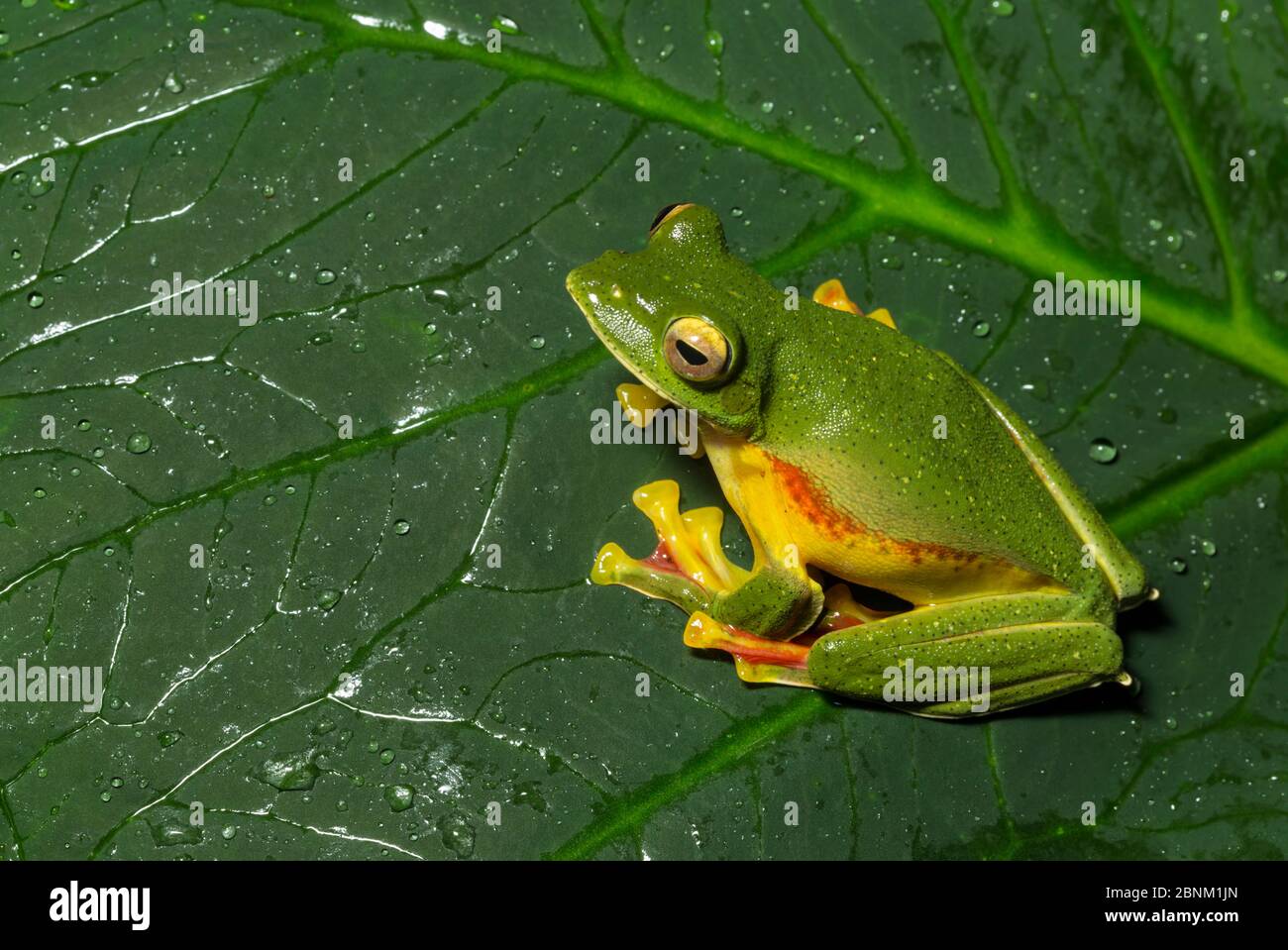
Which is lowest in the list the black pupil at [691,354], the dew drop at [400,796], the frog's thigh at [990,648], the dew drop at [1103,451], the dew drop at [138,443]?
the dew drop at [400,796]

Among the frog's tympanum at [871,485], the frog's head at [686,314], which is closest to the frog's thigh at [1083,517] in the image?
the frog's tympanum at [871,485]

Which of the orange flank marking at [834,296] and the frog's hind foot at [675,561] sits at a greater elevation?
the orange flank marking at [834,296]

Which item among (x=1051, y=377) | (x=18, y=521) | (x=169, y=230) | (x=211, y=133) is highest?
(x=211, y=133)

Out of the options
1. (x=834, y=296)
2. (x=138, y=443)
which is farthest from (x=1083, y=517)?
(x=138, y=443)

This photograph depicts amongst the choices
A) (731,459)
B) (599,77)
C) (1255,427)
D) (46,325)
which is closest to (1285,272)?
(1255,427)

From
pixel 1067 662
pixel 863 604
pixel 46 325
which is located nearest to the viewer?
pixel 1067 662

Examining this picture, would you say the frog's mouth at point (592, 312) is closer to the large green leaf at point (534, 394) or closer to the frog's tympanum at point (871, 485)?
the frog's tympanum at point (871, 485)

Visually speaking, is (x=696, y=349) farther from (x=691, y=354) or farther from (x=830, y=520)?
(x=830, y=520)

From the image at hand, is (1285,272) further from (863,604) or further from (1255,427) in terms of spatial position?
(863,604)
